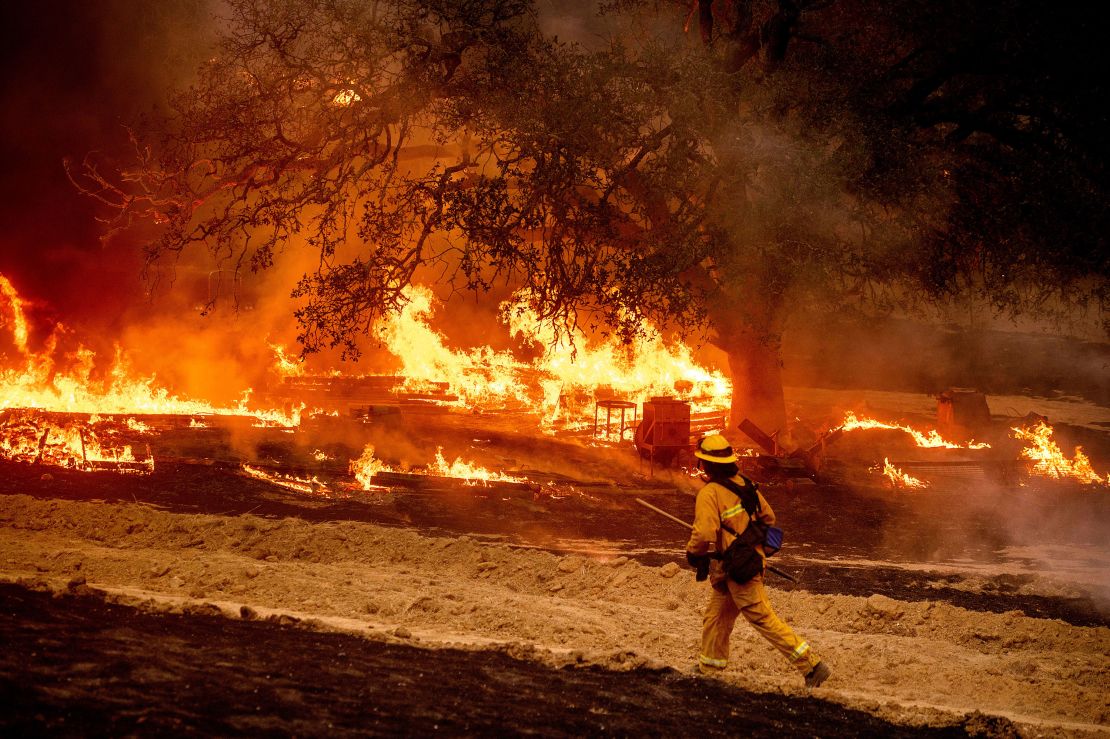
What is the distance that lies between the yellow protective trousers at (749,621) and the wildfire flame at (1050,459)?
1102cm

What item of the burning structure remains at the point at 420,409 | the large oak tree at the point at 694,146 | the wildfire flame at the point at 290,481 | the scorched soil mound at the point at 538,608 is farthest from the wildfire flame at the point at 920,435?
the wildfire flame at the point at 290,481

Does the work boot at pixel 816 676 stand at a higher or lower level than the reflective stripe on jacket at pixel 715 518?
lower

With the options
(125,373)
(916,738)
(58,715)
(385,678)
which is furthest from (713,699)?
(125,373)

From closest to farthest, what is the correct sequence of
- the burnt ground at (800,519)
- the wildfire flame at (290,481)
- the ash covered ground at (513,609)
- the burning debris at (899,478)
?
the ash covered ground at (513,609) → the burnt ground at (800,519) → the wildfire flame at (290,481) → the burning debris at (899,478)

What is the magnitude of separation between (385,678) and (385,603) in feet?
7.02

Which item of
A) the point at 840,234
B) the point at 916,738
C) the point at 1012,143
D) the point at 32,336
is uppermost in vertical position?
the point at 1012,143

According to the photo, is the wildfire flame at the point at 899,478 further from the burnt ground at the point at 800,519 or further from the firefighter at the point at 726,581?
the firefighter at the point at 726,581

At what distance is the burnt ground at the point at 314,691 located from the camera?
4.90m

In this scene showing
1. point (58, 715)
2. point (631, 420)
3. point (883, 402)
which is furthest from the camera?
point (883, 402)

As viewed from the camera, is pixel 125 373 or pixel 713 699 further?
pixel 125 373

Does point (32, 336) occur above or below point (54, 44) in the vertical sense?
below

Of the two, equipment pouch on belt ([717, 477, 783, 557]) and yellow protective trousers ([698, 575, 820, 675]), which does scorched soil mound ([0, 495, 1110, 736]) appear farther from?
equipment pouch on belt ([717, 477, 783, 557])

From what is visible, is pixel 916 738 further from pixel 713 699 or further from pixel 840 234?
pixel 840 234

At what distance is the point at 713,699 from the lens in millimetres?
5977
